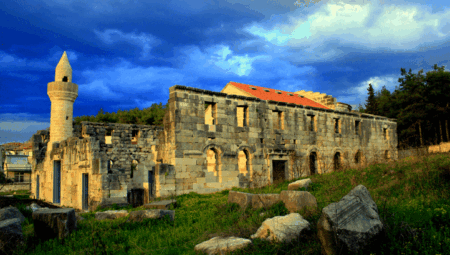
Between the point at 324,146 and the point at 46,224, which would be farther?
the point at 324,146

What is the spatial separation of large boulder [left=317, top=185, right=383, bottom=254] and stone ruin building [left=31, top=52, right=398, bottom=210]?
34.7ft

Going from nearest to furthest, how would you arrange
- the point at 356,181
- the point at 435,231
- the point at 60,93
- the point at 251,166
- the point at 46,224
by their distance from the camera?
1. the point at 435,231
2. the point at 46,224
3. the point at 356,181
4. the point at 251,166
5. the point at 60,93

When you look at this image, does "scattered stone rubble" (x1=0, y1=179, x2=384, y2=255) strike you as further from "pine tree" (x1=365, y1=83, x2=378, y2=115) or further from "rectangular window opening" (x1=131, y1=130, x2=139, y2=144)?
"pine tree" (x1=365, y1=83, x2=378, y2=115)

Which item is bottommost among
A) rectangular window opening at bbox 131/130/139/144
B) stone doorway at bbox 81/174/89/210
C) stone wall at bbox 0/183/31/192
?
stone wall at bbox 0/183/31/192

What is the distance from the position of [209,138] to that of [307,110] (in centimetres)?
813

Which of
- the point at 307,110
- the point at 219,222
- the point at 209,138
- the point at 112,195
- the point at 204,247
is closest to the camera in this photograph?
the point at 204,247

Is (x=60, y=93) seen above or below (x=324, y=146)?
above

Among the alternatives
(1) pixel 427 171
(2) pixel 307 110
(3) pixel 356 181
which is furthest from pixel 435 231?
(2) pixel 307 110

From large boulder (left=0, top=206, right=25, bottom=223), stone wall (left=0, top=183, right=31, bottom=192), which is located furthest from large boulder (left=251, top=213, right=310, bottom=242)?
stone wall (left=0, top=183, right=31, bottom=192)

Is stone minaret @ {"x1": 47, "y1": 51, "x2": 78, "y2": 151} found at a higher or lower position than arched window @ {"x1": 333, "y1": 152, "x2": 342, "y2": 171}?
higher

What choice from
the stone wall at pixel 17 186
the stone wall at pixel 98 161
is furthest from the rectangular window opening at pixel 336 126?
the stone wall at pixel 17 186

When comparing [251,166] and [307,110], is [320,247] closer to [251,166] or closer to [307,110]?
[251,166]

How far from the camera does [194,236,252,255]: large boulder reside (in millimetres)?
5223

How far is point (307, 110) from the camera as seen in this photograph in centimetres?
2116
